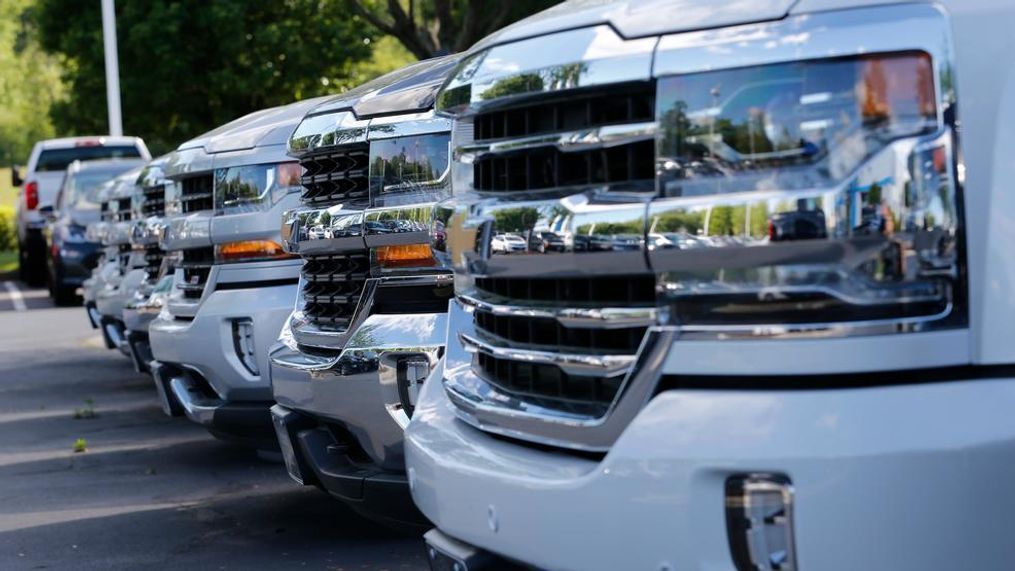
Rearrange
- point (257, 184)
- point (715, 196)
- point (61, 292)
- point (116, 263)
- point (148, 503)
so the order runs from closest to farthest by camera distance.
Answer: point (715, 196) → point (257, 184) → point (148, 503) → point (116, 263) → point (61, 292)

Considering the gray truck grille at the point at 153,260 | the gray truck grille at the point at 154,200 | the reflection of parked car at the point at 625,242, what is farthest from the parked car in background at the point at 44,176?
the reflection of parked car at the point at 625,242

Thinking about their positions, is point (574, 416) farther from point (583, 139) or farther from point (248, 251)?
point (248, 251)

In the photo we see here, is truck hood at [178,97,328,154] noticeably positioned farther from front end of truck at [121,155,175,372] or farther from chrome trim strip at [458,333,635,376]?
chrome trim strip at [458,333,635,376]

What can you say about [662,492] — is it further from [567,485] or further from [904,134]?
[904,134]

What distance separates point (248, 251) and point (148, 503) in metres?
1.33

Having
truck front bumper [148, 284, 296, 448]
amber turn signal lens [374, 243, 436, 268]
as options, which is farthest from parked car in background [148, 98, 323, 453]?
amber turn signal lens [374, 243, 436, 268]

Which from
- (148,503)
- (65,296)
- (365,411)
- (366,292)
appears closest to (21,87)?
(65,296)

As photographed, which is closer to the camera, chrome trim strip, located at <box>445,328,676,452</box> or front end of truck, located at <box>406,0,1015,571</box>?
front end of truck, located at <box>406,0,1015,571</box>

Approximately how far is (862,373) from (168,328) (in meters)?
5.49

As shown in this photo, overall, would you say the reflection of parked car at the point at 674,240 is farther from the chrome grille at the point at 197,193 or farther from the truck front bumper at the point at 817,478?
the chrome grille at the point at 197,193

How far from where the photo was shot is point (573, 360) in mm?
3248

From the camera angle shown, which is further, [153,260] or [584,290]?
[153,260]

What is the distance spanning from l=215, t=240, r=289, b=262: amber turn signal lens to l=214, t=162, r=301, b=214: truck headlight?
0.51 ft

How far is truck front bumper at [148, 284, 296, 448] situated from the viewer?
7012 mm
